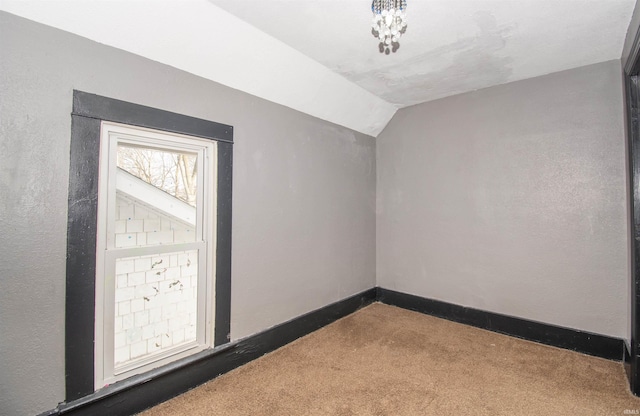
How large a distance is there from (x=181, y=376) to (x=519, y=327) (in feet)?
9.14

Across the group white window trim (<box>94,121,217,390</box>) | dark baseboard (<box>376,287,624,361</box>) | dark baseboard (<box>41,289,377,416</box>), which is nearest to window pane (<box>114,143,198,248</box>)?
white window trim (<box>94,121,217,390</box>)

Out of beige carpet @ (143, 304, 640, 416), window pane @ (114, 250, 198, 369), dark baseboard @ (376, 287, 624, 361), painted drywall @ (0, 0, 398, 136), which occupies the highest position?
painted drywall @ (0, 0, 398, 136)

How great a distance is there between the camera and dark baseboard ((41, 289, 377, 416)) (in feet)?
5.00

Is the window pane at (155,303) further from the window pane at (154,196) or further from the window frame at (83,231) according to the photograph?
the window frame at (83,231)

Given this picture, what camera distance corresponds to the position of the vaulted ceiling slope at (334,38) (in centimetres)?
156

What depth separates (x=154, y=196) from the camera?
2.07 metres

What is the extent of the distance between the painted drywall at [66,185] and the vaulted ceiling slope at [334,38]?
0.11 metres

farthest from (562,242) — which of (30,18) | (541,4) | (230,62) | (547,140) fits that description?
(30,18)

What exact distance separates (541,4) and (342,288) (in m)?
2.70

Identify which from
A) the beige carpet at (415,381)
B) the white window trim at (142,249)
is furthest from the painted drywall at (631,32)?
the white window trim at (142,249)

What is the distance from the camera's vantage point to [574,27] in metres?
1.85

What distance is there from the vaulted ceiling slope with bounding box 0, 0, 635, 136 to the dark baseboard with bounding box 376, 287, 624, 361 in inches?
85.8

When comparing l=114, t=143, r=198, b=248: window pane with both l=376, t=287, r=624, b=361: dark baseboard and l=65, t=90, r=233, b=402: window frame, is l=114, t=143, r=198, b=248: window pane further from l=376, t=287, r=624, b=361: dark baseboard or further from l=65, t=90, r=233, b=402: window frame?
l=376, t=287, r=624, b=361: dark baseboard

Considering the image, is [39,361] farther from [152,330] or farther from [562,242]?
[562,242]
